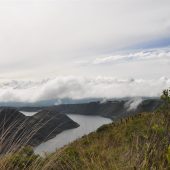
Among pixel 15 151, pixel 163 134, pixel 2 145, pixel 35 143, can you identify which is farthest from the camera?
pixel 35 143

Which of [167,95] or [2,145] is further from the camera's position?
[167,95]

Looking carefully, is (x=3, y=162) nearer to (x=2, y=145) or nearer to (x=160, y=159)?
(x=2, y=145)

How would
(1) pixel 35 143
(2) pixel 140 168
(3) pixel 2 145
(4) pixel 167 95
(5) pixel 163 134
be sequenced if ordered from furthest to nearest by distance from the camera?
(4) pixel 167 95, (1) pixel 35 143, (3) pixel 2 145, (5) pixel 163 134, (2) pixel 140 168

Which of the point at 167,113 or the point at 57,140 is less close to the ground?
the point at 167,113

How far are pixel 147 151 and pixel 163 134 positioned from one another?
0.69 m

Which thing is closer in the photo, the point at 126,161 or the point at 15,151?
the point at 126,161

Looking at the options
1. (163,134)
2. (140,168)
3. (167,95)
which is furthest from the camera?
(167,95)

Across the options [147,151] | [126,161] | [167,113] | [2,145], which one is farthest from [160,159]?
[2,145]

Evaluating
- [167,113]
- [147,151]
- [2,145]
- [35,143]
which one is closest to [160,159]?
[147,151]

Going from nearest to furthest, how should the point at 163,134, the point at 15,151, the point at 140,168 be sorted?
the point at 140,168, the point at 163,134, the point at 15,151

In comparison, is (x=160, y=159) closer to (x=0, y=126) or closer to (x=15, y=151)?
(x=15, y=151)

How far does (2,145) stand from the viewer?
4508mm

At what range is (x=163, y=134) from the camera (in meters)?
4.07

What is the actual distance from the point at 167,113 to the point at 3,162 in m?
2.40
